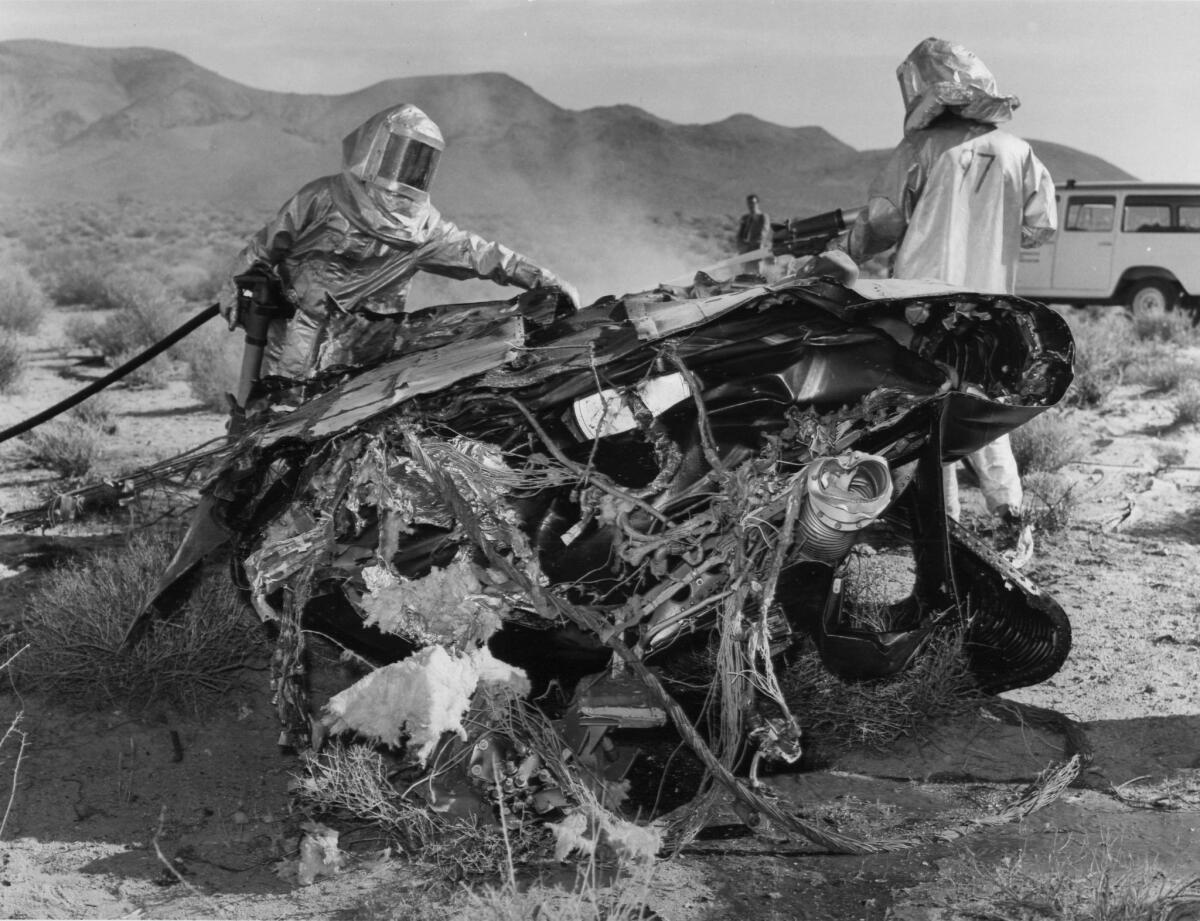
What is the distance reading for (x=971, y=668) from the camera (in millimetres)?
4383

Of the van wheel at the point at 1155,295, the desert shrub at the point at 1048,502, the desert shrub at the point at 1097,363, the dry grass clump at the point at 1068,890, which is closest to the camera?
the dry grass clump at the point at 1068,890

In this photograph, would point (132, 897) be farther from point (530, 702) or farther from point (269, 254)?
point (269, 254)

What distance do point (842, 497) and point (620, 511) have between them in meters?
0.65

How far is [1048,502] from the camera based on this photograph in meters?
6.93

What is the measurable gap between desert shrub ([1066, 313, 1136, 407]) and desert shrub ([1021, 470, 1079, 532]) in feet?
4.61

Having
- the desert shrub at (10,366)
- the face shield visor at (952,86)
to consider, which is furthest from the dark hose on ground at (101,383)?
the desert shrub at (10,366)

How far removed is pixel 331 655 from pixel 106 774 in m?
0.80

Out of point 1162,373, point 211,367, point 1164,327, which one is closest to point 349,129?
point 1164,327

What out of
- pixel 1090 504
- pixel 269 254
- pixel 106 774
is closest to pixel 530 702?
pixel 106 774

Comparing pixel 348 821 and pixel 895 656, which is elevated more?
pixel 895 656

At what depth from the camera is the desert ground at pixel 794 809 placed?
129 inches

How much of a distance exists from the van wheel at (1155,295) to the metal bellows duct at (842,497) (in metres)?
16.1

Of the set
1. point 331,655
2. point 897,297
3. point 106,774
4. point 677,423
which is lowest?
point 106,774

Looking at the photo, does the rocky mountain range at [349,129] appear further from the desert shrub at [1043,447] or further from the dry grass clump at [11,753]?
the dry grass clump at [11,753]
